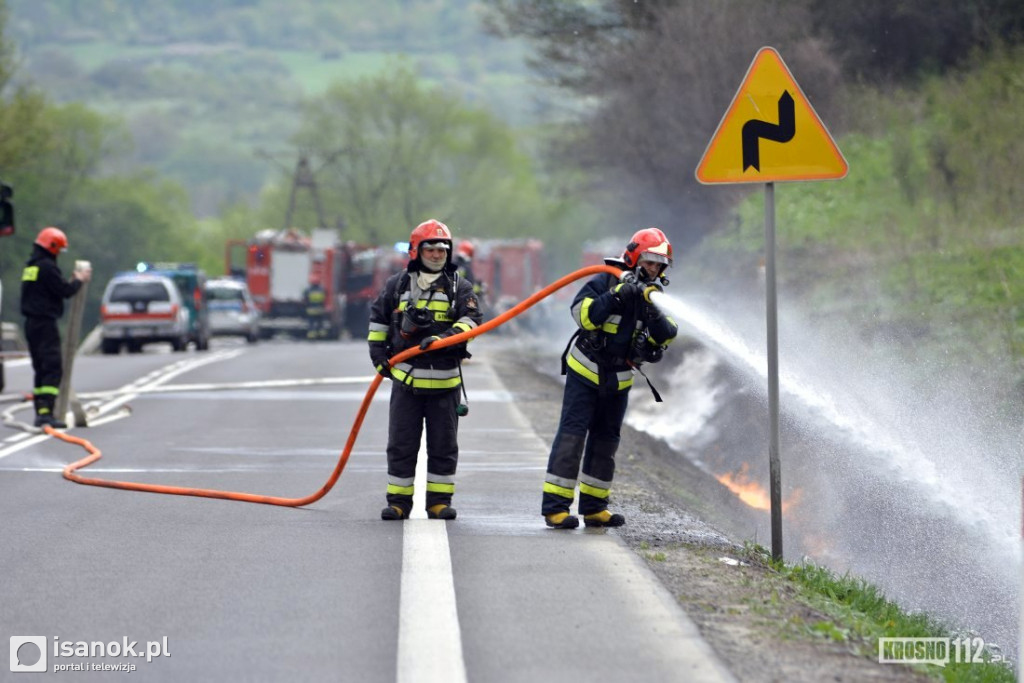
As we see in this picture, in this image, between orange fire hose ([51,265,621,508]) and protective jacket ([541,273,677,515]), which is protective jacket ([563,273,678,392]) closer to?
protective jacket ([541,273,677,515])

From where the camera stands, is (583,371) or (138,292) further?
(138,292)

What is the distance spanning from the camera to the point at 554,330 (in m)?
40.7

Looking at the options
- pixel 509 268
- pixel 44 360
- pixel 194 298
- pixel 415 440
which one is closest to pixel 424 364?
pixel 415 440

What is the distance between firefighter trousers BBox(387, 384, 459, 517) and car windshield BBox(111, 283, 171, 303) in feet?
86.5

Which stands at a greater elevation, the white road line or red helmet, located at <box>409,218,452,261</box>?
red helmet, located at <box>409,218,452,261</box>

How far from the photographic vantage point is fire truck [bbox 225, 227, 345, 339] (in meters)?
48.8

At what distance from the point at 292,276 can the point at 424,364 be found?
134 feet

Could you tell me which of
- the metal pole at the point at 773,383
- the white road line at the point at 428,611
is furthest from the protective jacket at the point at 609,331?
the white road line at the point at 428,611

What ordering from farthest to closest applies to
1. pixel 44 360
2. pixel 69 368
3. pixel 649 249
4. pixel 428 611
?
pixel 69 368 < pixel 44 360 < pixel 649 249 < pixel 428 611

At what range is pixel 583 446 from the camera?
902 centimetres

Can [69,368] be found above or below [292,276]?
below

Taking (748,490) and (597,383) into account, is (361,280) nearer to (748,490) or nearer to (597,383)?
(748,490)

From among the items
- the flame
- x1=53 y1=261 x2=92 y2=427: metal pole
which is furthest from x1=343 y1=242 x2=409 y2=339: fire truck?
x1=53 y1=261 x2=92 y2=427: metal pole

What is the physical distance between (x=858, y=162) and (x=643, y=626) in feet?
75.1
